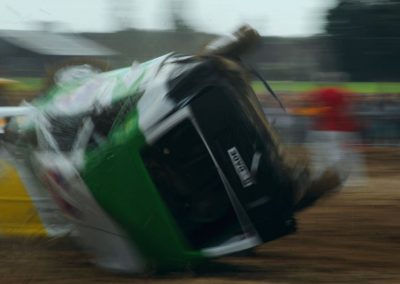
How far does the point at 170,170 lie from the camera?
679 cm

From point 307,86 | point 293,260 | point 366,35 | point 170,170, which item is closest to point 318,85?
point 307,86

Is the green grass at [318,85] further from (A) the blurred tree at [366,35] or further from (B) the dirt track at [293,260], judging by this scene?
(B) the dirt track at [293,260]

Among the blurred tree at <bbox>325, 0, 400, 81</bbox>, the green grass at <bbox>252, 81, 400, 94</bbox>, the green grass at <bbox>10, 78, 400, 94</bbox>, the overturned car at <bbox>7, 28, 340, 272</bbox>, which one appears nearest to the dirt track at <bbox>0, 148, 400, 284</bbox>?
the overturned car at <bbox>7, 28, 340, 272</bbox>

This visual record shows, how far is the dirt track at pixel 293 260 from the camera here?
22.3 feet

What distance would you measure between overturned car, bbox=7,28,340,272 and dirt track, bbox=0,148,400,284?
11.2 inches

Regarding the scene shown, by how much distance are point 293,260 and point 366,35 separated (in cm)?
2281

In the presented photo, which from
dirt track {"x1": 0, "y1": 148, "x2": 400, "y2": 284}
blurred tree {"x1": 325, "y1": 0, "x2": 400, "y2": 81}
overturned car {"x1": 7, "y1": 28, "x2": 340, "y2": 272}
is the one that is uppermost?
overturned car {"x1": 7, "y1": 28, "x2": 340, "y2": 272}

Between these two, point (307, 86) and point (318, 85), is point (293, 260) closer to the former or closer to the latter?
point (318, 85)

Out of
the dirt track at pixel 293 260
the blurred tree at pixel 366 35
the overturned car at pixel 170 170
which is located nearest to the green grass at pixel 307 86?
the blurred tree at pixel 366 35

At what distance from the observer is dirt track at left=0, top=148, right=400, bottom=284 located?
6801 millimetres

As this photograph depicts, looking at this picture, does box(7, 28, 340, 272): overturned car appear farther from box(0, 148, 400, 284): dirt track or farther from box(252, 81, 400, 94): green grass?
box(252, 81, 400, 94): green grass

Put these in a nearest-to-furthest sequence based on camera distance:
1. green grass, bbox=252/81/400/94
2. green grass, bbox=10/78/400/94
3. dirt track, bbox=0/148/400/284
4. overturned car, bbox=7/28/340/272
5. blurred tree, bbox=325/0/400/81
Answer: overturned car, bbox=7/28/340/272 → dirt track, bbox=0/148/400/284 → green grass, bbox=10/78/400/94 → green grass, bbox=252/81/400/94 → blurred tree, bbox=325/0/400/81

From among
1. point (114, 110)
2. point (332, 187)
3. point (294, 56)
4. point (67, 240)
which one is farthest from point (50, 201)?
point (294, 56)

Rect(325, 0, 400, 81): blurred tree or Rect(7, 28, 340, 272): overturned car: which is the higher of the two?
Rect(7, 28, 340, 272): overturned car
